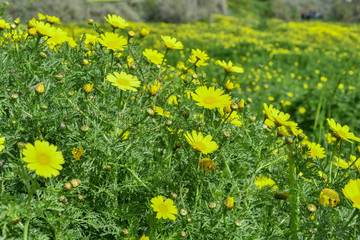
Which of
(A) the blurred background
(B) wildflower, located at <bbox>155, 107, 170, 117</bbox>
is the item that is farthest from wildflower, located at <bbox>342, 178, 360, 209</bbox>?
(A) the blurred background

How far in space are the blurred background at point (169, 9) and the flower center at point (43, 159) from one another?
4.44 metres

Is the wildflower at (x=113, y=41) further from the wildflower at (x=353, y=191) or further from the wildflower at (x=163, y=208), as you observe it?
the wildflower at (x=353, y=191)

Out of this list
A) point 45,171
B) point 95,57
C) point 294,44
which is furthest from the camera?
point 294,44

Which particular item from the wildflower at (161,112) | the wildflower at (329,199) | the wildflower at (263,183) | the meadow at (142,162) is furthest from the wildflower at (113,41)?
the wildflower at (329,199)

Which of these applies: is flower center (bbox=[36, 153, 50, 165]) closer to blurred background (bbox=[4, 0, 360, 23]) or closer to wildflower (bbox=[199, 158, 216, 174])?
wildflower (bbox=[199, 158, 216, 174])

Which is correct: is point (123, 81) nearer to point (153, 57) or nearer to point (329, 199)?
point (153, 57)

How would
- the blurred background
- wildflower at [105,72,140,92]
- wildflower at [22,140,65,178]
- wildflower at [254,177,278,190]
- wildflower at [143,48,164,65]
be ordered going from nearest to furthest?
wildflower at [22,140,65,178], wildflower at [105,72,140,92], wildflower at [254,177,278,190], wildflower at [143,48,164,65], the blurred background

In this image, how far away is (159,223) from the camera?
2.70ft

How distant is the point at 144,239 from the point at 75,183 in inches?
8.8

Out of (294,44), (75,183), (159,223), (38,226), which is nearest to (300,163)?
(159,223)

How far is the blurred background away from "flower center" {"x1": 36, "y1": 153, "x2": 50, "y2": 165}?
444 centimetres

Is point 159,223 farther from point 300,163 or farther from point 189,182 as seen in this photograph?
point 300,163

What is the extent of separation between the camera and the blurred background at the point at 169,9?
8833 mm

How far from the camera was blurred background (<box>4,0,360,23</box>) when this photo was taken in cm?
883
